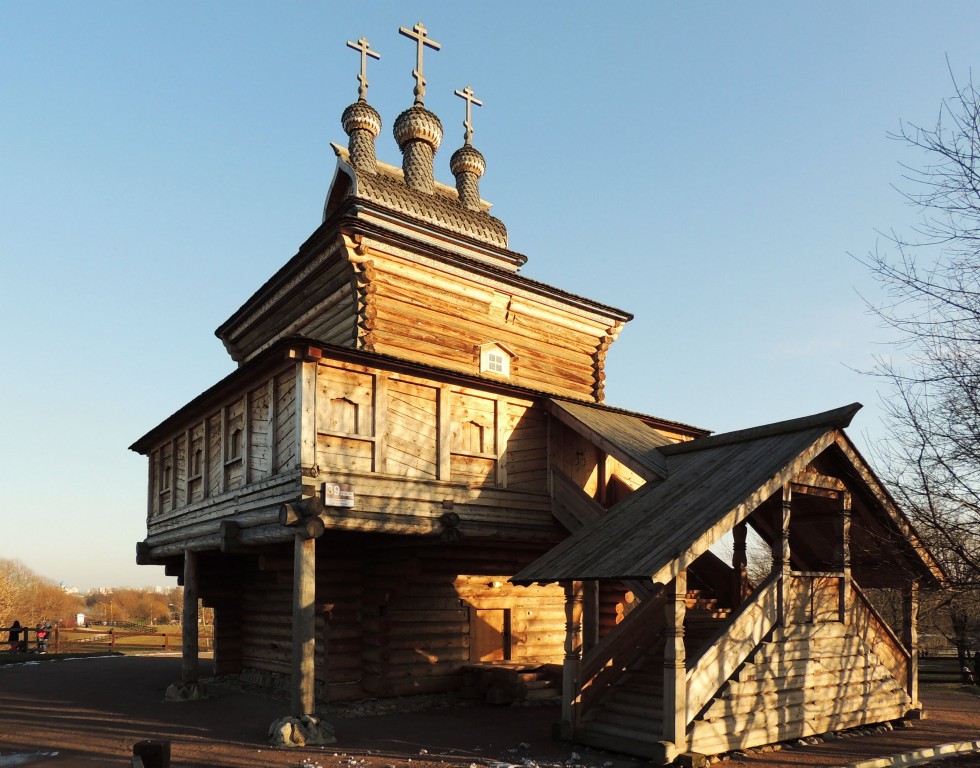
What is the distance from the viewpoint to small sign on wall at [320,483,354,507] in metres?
13.5

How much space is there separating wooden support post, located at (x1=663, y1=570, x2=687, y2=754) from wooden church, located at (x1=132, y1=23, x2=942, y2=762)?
1.2 inches

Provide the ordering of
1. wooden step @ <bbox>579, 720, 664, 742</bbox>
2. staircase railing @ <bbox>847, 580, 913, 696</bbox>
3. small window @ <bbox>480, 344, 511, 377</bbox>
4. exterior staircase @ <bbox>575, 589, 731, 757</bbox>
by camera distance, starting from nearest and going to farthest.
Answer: wooden step @ <bbox>579, 720, 664, 742</bbox>, exterior staircase @ <bbox>575, 589, 731, 757</bbox>, staircase railing @ <bbox>847, 580, 913, 696</bbox>, small window @ <bbox>480, 344, 511, 377</bbox>

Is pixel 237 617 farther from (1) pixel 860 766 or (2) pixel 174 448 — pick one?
(1) pixel 860 766

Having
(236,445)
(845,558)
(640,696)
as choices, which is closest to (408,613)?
(236,445)

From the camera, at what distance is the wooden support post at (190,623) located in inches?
675

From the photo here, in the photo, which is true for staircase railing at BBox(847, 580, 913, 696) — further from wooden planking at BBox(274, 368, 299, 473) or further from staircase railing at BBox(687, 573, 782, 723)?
wooden planking at BBox(274, 368, 299, 473)

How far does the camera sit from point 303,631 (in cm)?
1282

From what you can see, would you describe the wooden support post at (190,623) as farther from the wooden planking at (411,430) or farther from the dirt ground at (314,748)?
the wooden planking at (411,430)

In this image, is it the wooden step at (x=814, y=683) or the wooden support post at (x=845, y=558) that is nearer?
the wooden step at (x=814, y=683)

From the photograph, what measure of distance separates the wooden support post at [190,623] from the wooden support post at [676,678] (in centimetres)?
1082

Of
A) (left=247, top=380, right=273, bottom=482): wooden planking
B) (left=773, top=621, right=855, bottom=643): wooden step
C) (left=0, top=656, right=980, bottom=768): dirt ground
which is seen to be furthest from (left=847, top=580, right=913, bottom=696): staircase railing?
(left=247, top=380, right=273, bottom=482): wooden planking

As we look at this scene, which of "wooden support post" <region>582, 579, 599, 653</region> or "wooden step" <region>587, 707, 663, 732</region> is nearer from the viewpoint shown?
"wooden step" <region>587, 707, 663, 732</region>

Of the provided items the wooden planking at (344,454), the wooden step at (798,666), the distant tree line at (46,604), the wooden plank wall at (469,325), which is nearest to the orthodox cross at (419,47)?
the wooden plank wall at (469,325)

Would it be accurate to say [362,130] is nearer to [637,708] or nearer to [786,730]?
[637,708]
